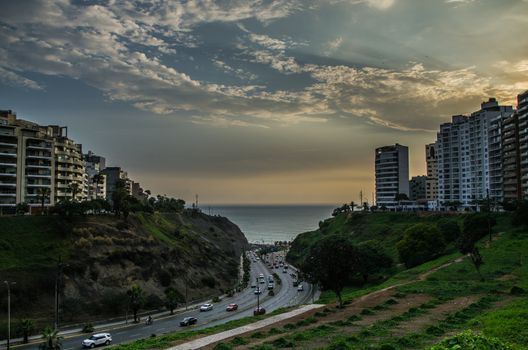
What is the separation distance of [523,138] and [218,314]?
111505 mm

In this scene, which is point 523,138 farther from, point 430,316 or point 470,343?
point 470,343

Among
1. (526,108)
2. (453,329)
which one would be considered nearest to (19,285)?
(453,329)

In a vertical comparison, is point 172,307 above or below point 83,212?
below

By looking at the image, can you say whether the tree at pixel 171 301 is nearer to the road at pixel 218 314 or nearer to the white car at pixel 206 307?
the road at pixel 218 314

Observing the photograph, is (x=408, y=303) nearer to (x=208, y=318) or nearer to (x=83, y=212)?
(x=208, y=318)

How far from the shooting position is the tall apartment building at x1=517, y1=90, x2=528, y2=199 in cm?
14175

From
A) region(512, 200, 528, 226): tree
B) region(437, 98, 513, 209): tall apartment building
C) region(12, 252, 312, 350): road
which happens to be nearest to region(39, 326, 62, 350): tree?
region(12, 252, 312, 350): road

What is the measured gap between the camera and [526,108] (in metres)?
141

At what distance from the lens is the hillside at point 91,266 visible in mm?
84938

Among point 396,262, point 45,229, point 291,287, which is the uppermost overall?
point 45,229

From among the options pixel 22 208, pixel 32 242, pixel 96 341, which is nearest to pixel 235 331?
pixel 96 341

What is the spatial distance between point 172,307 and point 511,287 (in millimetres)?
65544

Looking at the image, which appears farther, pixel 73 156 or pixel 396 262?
pixel 73 156

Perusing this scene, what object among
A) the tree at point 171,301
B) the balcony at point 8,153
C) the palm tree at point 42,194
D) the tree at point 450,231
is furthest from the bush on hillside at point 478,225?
the balcony at point 8,153
